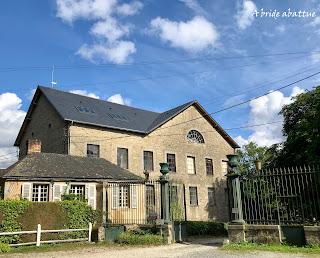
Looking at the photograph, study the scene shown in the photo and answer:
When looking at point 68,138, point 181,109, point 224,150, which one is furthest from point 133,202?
point 224,150

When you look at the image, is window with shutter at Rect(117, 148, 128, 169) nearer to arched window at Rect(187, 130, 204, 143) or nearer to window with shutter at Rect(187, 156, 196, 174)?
window with shutter at Rect(187, 156, 196, 174)

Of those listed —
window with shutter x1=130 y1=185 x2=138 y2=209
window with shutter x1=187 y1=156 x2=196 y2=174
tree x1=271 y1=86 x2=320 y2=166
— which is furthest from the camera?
window with shutter x1=187 y1=156 x2=196 y2=174

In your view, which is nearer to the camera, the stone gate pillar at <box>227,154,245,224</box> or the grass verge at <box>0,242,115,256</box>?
the stone gate pillar at <box>227,154,245,224</box>

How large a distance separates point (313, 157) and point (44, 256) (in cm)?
1411

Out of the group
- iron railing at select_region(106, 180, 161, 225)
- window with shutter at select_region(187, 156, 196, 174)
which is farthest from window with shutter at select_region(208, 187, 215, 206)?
iron railing at select_region(106, 180, 161, 225)

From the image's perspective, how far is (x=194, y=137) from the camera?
32750 mm

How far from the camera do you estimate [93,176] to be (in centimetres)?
1986

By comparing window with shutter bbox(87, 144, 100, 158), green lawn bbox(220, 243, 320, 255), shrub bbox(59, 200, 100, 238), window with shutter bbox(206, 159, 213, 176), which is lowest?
green lawn bbox(220, 243, 320, 255)

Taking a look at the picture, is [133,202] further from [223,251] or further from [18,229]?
[223,251]

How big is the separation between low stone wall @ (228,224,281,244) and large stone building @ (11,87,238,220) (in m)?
13.1

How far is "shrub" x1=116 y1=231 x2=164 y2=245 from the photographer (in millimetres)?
14703

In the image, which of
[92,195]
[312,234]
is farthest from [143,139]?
[312,234]

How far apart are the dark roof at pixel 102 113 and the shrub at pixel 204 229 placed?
10231 mm

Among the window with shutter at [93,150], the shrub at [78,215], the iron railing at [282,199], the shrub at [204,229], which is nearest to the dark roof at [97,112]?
the window with shutter at [93,150]
